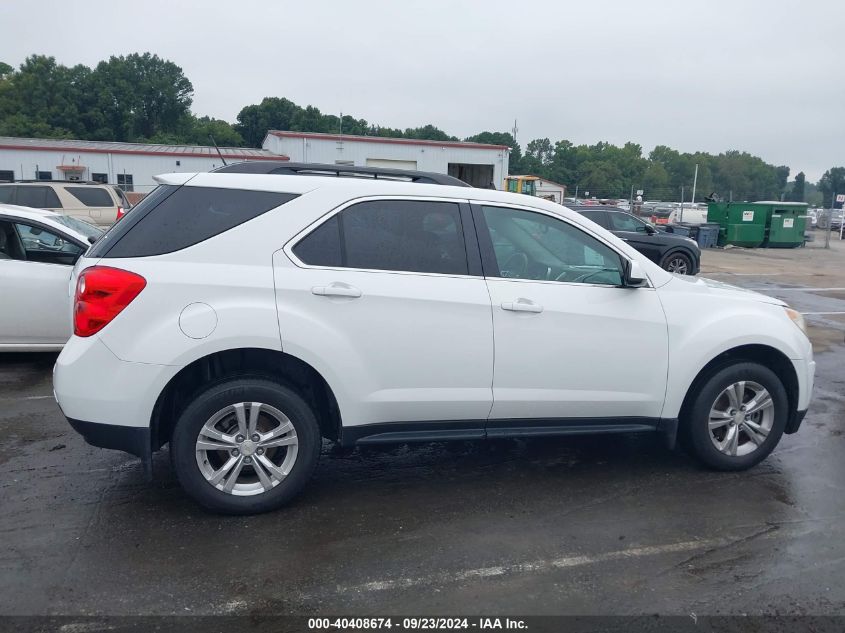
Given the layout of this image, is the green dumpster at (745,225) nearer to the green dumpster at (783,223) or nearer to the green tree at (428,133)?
the green dumpster at (783,223)

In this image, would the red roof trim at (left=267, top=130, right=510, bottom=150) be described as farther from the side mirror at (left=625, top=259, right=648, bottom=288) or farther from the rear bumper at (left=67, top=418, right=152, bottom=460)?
the rear bumper at (left=67, top=418, right=152, bottom=460)

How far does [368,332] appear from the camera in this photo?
12.9 feet

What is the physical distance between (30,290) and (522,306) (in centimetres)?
509

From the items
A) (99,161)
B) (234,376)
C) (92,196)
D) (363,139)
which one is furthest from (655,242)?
(99,161)

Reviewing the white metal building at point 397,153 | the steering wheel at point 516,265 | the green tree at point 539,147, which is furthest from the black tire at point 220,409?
the green tree at point 539,147

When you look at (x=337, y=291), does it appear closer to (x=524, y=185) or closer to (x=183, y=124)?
(x=524, y=185)

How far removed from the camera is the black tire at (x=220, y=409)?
3812mm

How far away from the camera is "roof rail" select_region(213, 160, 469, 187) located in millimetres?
4344

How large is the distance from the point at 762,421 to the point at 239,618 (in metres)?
3.53

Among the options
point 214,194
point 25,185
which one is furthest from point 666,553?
point 25,185

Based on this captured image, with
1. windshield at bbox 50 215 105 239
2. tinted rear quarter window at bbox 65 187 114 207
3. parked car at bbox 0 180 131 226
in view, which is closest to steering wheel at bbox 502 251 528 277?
windshield at bbox 50 215 105 239

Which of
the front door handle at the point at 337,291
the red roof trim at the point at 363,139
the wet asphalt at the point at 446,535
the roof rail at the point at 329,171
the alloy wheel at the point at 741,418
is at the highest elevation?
the red roof trim at the point at 363,139

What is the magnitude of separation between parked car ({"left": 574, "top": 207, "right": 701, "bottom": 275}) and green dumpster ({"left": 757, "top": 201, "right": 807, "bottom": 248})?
14.7 m

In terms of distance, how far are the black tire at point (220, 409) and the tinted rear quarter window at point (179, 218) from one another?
0.83 meters
